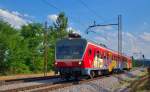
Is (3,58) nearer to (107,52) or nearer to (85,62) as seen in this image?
(107,52)

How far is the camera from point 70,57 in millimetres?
29344

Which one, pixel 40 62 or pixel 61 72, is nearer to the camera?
pixel 61 72

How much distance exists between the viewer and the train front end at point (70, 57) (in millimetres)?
29031

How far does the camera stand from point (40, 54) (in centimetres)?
7556

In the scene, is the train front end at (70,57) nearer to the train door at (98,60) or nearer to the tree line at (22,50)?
the train door at (98,60)

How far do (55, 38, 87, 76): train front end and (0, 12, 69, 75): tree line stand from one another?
30631 mm

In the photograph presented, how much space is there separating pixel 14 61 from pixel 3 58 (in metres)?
2.02

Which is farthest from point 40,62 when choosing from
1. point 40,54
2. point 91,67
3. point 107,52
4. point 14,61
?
point 91,67

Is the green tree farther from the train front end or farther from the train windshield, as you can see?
the train front end

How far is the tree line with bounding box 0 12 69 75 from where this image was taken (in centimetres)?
5981

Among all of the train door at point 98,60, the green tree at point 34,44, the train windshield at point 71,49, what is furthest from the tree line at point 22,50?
the train windshield at point 71,49

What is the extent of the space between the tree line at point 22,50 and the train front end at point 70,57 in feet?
100

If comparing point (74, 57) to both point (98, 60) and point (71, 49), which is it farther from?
point (98, 60)

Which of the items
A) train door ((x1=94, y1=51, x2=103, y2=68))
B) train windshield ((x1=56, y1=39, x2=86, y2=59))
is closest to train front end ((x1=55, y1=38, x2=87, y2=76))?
train windshield ((x1=56, y1=39, x2=86, y2=59))
